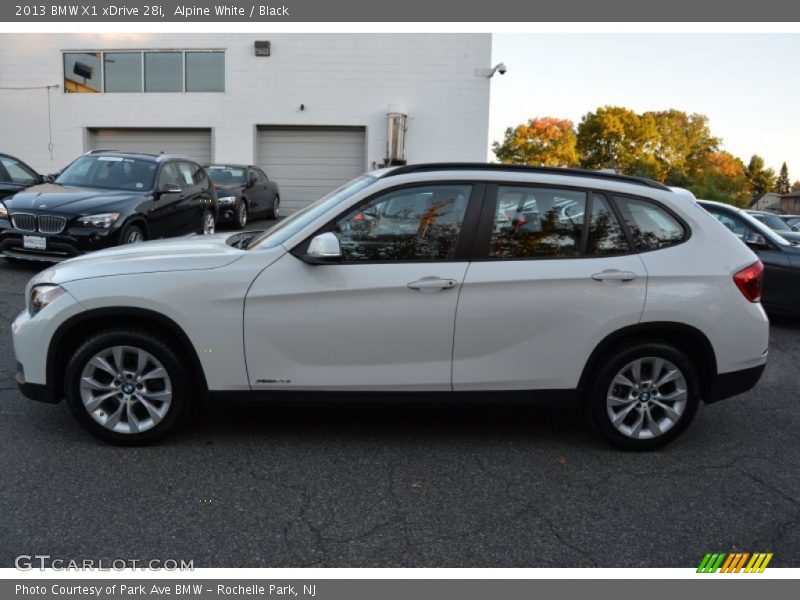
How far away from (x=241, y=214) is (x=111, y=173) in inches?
237

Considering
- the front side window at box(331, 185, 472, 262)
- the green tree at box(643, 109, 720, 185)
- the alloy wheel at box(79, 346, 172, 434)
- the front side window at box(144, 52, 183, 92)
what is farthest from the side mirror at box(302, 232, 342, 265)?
the green tree at box(643, 109, 720, 185)

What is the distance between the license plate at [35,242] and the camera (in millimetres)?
8987

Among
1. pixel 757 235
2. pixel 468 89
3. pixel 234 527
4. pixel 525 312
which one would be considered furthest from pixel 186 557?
pixel 468 89

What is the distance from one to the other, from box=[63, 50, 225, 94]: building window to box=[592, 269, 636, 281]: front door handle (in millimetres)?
19032

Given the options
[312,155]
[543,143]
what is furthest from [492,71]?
[543,143]

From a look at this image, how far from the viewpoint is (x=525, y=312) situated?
161 inches

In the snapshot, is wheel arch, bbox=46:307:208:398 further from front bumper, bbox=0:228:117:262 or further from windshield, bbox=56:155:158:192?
windshield, bbox=56:155:158:192

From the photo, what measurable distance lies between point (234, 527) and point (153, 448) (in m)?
1.12

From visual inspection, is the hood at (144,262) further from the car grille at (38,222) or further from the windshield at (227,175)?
the windshield at (227,175)

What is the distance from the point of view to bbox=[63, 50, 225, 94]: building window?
21.1m

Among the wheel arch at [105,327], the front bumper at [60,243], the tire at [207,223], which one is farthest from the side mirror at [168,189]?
the wheel arch at [105,327]

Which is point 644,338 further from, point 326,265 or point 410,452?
point 326,265

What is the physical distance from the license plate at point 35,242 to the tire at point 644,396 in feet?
24.3

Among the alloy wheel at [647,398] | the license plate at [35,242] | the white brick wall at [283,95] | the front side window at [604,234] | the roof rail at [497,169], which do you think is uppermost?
the white brick wall at [283,95]
